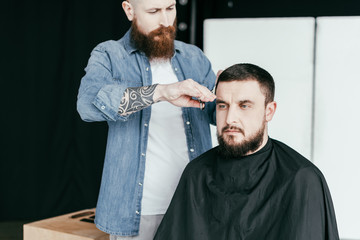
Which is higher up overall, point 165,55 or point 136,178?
point 165,55

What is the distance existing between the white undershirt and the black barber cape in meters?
0.06

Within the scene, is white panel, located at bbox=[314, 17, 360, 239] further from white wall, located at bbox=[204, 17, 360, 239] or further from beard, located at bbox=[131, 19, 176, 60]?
beard, located at bbox=[131, 19, 176, 60]

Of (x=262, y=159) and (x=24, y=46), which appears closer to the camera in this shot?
(x=262, y=159)

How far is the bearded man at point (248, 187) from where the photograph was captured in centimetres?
152

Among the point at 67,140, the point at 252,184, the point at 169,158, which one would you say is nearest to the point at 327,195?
the point at 252,184

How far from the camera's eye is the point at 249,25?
3578mm

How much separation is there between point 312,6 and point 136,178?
106 inches

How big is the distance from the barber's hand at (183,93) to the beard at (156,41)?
0.30 metres

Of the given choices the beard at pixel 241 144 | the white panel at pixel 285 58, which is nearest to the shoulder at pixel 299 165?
the beard at pixel 241 144

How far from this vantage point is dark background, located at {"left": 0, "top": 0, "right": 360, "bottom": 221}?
12.9 ft

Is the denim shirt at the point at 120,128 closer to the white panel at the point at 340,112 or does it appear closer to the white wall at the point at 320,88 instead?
the white wall at the point at 320,88

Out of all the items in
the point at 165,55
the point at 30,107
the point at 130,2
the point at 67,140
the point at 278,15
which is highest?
the point at 278,15

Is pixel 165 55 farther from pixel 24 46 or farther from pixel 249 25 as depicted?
pixel 24 46

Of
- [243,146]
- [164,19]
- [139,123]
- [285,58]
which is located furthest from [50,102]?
[243,146]
